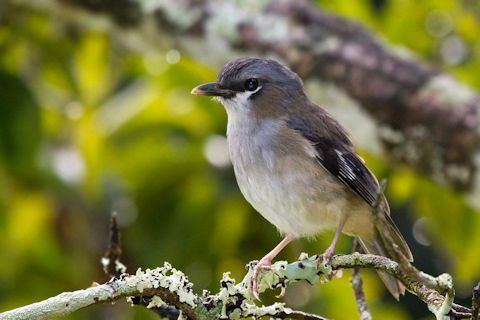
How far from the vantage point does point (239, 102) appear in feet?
14.5

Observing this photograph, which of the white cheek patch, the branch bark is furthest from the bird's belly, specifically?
the branch bark

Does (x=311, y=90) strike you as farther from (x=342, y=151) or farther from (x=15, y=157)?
(x=15, y=157)

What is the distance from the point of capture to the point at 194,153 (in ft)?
20.1

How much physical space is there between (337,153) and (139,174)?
219 centimetres

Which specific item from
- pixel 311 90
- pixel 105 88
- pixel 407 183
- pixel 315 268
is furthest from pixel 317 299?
pixel 315 268

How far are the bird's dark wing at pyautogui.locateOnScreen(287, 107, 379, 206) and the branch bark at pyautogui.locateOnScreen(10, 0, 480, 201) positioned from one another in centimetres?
73

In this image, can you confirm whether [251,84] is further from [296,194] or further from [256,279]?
[256,279]

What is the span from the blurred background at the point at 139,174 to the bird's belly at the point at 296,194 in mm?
1635

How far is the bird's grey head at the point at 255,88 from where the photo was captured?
432 cm

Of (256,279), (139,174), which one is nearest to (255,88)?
(256,279)

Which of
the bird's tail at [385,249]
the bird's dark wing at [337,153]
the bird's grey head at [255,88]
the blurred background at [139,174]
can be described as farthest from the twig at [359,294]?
the blurred background at [139,174]

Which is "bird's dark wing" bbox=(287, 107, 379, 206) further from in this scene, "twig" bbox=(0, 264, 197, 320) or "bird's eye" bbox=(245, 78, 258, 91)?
"twig" bbox=(0, 264, 197, 320)

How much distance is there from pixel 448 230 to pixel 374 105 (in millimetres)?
1126

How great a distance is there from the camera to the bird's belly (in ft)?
13.1
